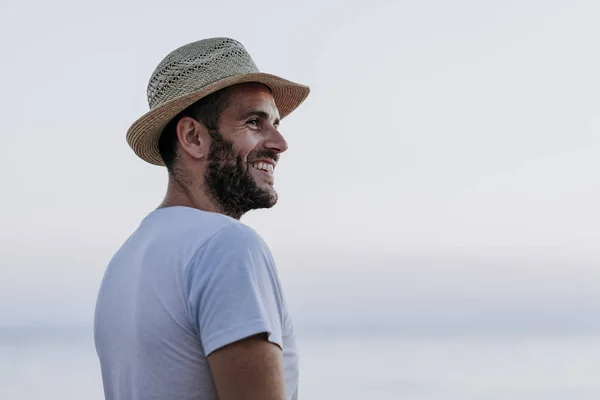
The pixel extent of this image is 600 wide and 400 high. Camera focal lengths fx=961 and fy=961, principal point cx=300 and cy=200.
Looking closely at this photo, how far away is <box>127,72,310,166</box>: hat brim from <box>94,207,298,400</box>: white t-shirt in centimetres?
39

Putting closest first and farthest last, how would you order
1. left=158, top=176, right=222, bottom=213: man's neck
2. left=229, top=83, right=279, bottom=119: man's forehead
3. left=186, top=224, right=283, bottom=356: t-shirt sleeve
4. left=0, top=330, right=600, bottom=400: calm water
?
left=186, top=224, right=283, bottom=356: t-shirt sleeve, left=158, top=176, right=222, bottom=213: man's neck, left=229, top=83, right=279, bottom=119: man's forehead, left=0, top=330, right=600, bottom=400: calm water

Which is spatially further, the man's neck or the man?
the man's neck

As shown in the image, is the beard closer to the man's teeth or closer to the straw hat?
the man's teeth

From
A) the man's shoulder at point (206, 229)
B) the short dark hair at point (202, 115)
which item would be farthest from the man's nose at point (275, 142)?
the man's shoulder at point (206, 229)

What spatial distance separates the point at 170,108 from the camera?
2.53 meters

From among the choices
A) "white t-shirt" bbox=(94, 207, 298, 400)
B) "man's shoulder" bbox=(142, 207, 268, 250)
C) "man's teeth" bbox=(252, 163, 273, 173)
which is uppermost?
"man's teeth" bbox=(252, 163, 273, 173)

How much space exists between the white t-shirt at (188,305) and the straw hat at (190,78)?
406 mm

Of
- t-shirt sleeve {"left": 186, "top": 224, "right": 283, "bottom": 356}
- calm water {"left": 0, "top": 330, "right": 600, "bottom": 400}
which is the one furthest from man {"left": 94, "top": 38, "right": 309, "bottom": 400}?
calm water {"left": 0, "top": 330, "right": 600, "bottom": 400}

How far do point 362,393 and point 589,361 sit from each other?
19189 millimetres

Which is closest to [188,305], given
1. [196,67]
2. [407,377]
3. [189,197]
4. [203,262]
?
[203,262]

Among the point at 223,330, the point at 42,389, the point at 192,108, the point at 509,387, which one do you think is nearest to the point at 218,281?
the point at 223,330

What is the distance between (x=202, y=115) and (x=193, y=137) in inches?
2.4

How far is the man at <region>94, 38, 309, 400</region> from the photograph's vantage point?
1.96 m

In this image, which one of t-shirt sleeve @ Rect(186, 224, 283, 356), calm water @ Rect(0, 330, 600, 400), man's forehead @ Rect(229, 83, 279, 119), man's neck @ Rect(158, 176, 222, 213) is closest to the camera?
t-shirt sleeve @ Rect(186, 224, 283, 356)
